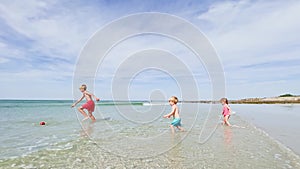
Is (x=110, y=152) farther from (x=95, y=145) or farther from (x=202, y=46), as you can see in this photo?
(x=202, y=46)

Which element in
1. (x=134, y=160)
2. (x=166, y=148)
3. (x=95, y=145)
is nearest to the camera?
(x=134, y=160)

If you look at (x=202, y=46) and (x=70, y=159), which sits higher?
(x=202, y=46)

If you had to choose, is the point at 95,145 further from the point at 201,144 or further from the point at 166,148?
the point at 201,144

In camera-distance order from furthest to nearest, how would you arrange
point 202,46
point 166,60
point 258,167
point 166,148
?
point 166,60 < point 202,46 < point 166,148 < point 258,167

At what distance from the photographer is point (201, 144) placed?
7.79 m

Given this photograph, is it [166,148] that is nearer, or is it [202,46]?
[166,148]

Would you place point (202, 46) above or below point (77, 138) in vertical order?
above

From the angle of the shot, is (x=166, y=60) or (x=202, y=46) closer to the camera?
(x=202, y=46)

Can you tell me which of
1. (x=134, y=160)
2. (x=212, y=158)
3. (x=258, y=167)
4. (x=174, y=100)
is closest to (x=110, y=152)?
(x=134, y=160)

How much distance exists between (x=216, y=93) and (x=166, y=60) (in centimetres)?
548

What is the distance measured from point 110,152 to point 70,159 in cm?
124

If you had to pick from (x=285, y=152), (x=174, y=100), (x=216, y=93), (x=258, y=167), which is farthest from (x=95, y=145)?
(x=216, y=93)

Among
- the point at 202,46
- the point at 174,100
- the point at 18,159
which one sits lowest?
the point at 18,159

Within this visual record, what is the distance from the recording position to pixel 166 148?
7.23 meters
